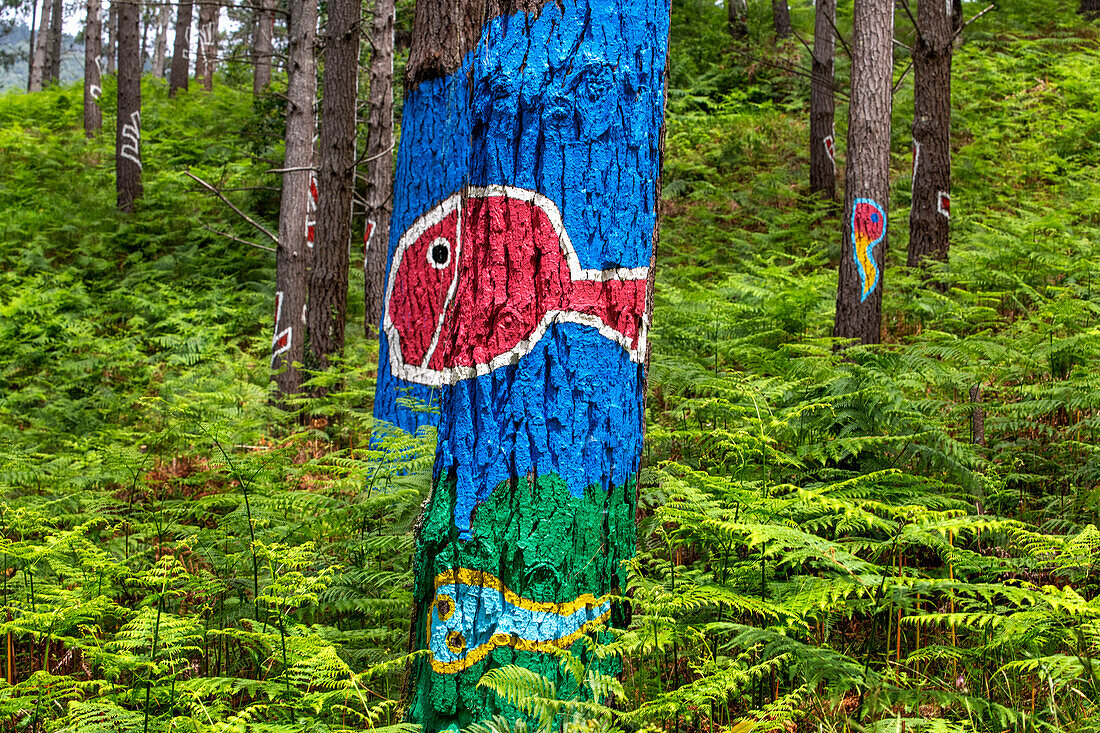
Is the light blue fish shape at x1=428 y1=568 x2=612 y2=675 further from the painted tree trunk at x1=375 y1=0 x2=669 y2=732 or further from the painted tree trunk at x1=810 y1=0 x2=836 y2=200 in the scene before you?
the painted tree trunk at x1=810 y1=0 x2=836 y2=200

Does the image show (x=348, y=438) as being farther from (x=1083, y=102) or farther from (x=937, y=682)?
(x=1083, y=102)

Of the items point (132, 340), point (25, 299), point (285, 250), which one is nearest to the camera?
point (285, 250)

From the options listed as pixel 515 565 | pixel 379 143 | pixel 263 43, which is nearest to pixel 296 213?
pixel 379 143

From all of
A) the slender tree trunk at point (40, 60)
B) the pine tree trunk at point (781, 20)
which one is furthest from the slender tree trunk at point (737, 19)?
the slender tree trunk at point (40, 60)

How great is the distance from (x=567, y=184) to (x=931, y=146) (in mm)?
7988

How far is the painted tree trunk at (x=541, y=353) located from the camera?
2.06 meters

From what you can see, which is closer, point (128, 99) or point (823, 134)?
point (823, 134)

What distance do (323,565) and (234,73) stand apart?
2026 centimetres

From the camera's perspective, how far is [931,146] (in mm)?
8531

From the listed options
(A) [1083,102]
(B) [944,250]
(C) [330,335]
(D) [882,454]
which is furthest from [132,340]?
(A) [1083,102]

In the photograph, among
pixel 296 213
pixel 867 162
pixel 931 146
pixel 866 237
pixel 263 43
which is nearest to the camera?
pixel 866 237

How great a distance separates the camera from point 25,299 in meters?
10.6

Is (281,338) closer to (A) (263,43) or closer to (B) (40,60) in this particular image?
(A) (263,43)

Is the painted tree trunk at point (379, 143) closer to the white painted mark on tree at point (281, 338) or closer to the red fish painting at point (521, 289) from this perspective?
the white painted mark on tree at point (281, 338)
